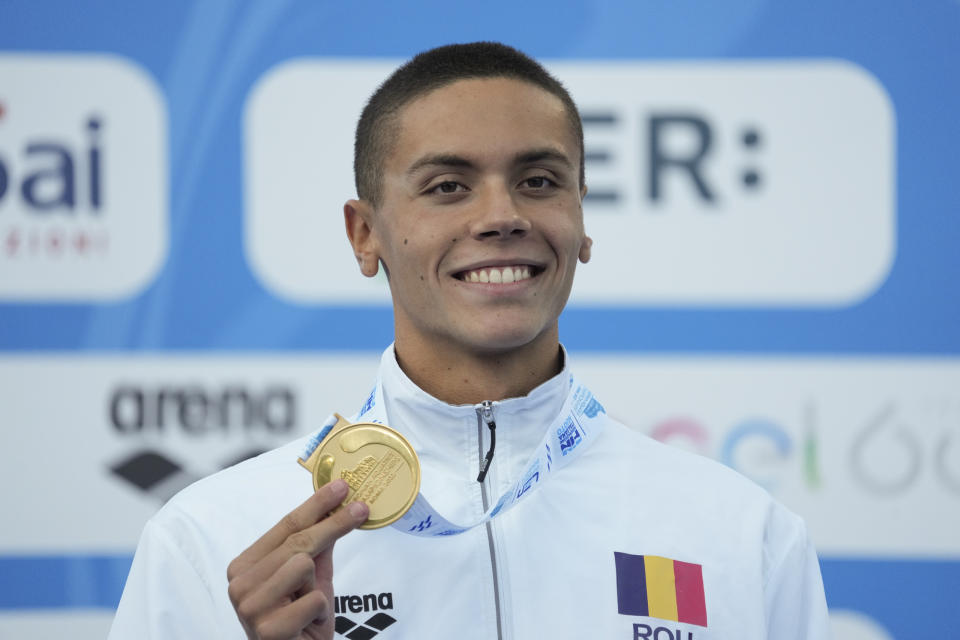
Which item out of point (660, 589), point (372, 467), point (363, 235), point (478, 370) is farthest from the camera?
point (363, 235)

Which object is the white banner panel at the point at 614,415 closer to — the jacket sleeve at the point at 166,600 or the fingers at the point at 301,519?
A: the jacket sleeve at the point at 166,600

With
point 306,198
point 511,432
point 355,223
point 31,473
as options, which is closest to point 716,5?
point 306,198

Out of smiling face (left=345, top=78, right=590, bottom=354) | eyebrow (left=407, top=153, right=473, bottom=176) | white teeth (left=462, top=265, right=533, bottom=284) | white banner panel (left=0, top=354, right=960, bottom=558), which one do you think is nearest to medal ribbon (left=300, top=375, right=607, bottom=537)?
smiling face (left=345, top=78, right=590, bottom=354)

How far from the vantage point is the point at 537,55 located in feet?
7.75

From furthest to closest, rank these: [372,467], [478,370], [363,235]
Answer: [363,235]
[478,370]
[372,467]

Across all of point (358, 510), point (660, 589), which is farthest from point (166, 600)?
point (660, 589)

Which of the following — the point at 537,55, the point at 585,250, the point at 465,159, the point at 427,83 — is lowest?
the point at 585,250

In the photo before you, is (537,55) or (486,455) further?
(537,55)

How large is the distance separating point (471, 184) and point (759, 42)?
50.4 inches

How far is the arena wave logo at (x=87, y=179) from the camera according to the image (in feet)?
7.80

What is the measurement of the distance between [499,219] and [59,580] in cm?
165

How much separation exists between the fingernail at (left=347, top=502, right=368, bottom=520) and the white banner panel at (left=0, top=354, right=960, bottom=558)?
124 centimetres

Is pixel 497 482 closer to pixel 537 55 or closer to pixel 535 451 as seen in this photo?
pixel 535 451

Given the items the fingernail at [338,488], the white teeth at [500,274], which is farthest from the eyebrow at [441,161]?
the fingernail at [338,488]
